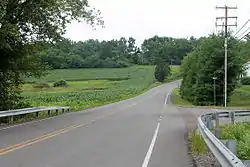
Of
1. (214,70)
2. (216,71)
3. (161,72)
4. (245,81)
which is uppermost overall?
(214,70)

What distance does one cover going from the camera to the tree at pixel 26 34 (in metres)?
Answer: 26.8

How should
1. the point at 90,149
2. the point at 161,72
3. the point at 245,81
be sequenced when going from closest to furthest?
the point at 90,149 < the point at 245,81 < the point at 161,72

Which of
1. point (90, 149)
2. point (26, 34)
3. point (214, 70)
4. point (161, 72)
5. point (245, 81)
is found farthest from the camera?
point (161, 72)

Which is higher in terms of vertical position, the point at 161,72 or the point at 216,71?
the point at 216,71

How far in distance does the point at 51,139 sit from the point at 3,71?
13203 mm

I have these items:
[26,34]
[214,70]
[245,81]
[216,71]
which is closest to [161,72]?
[245,81]

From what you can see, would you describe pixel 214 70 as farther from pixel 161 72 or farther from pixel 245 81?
pixel 161 72

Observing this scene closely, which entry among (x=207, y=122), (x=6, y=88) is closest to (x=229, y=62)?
(x=6, y=88)

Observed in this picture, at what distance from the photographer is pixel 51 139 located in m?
15.8

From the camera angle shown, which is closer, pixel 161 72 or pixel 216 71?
pixel 216 71

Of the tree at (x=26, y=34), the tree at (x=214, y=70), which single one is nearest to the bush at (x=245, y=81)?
the tree at (x=214, y=70)

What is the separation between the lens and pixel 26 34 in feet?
93.9

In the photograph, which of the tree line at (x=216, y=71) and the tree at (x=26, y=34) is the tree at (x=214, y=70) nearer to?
the tree line at (x=216, y=71)

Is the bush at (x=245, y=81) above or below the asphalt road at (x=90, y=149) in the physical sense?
below
